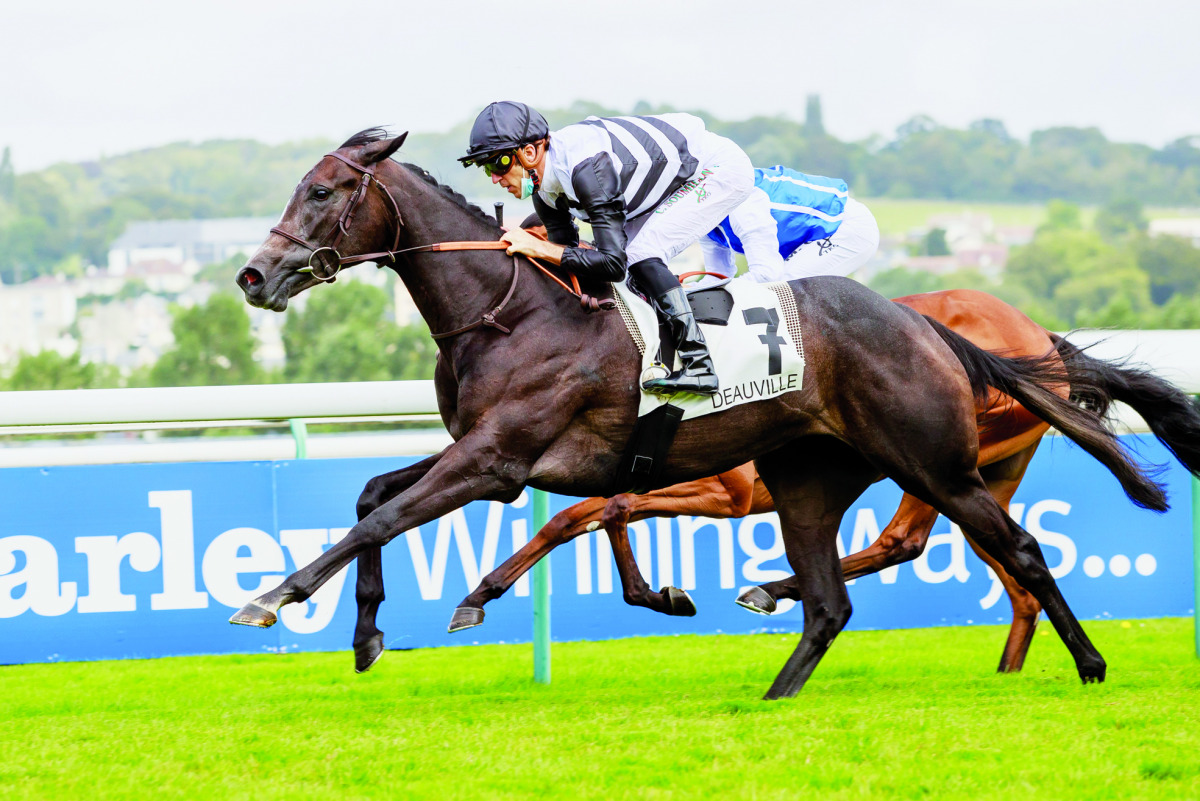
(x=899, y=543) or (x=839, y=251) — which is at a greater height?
(x=839, y=251)

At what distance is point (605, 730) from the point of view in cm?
366

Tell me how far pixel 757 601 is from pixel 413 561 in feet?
5.45

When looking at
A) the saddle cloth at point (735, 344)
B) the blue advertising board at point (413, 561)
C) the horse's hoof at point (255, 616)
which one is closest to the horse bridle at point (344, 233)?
the saddle cloth at point (735, 344)

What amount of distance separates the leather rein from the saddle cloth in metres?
0.11

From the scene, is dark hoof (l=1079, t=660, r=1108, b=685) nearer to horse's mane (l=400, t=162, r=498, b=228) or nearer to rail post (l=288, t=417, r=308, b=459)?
horse's mane (l=400, t=162, r=498, b=228)

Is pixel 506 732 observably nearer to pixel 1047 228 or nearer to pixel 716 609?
pixel 716 609

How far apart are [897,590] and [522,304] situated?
2.78 metres

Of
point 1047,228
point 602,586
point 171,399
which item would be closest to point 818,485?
point 602,586

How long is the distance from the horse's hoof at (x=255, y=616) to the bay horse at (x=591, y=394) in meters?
0.23

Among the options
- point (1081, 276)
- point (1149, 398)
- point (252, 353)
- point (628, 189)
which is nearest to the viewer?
point (628, 189)

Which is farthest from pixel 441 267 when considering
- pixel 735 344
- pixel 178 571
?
pixel 178 571

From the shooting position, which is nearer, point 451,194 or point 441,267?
point 441,267

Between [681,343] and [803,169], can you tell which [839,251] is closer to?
[681,343]

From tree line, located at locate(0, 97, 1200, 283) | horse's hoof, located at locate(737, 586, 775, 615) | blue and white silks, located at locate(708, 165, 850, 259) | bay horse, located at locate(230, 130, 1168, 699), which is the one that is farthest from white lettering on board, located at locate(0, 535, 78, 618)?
tree line, located at locate(0, 97, 1200, 283)
